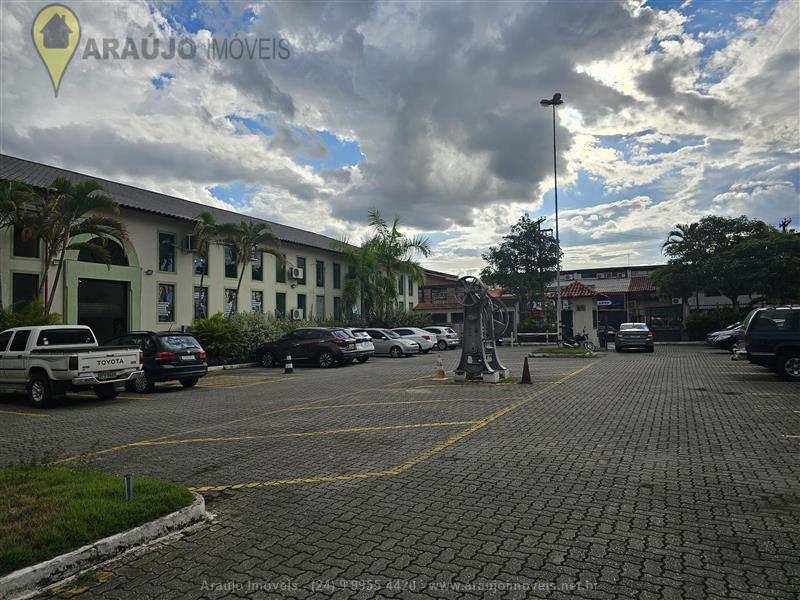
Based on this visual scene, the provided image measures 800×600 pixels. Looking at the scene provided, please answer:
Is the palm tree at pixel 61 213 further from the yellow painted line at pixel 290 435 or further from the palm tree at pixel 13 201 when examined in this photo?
the yellow painted line at pixel 290 435

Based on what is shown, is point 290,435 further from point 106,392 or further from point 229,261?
point 229,261

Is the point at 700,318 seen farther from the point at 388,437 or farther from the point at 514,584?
the point at 514,584

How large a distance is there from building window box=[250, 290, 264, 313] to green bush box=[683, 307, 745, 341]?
30004 millimetres

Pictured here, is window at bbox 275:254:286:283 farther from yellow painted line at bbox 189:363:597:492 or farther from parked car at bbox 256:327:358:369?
yellow painted line at bbox 189:363:597:492

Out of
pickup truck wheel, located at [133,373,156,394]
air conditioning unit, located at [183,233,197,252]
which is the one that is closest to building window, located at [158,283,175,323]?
air conditioning unit, located at [183,233,197,252]

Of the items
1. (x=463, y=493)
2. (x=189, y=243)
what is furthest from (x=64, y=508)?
(x=189, y=243)

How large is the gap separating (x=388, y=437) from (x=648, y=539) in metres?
4.31

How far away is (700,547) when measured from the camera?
159 inches

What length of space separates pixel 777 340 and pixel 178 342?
16.0 m

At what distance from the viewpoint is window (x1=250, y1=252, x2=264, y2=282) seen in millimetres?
32194

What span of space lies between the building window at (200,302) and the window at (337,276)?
13034 mm

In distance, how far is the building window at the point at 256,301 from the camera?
32.0m

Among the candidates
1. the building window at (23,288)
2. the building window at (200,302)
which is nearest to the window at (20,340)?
the building window at (23,288)

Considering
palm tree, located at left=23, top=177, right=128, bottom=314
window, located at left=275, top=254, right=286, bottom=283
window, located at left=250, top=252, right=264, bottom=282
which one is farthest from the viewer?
window, located at left=275, top=254, right=286, bottom=283
